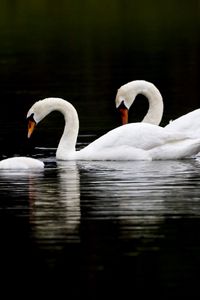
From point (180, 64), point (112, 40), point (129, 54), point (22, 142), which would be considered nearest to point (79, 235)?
point (22, 142)

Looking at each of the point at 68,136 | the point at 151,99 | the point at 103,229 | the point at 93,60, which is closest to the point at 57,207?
the point at 103,229

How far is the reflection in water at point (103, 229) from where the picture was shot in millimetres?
11961

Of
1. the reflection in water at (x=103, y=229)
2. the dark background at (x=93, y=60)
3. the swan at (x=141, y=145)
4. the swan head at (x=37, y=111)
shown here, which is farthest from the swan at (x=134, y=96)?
the reflection in water at (x=103, y=229)

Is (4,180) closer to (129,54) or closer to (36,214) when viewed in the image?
(36,214)

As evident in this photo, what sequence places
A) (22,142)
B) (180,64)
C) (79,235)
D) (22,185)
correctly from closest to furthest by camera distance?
(79,235)
(22,185)
(22,142)
(180,64)

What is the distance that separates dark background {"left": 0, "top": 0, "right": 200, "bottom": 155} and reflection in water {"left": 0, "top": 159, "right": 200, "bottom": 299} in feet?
12.0

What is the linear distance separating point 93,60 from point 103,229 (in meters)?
25.7

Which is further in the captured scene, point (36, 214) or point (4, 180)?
point (4, 180)

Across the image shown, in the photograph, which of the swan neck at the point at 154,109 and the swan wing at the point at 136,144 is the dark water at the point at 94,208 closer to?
the swan wing at the point at 136,144

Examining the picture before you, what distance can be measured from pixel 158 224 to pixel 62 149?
5.74 m

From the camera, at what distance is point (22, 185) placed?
16.8 meters

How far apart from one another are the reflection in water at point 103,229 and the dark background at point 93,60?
3.66 metres

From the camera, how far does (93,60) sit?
1547 inches

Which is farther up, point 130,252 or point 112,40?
point 112,40
